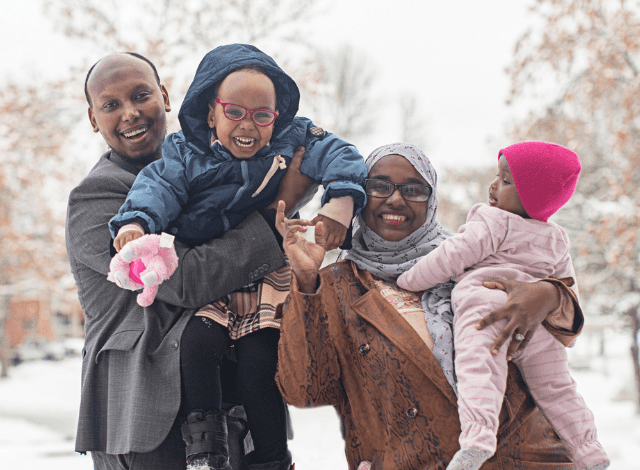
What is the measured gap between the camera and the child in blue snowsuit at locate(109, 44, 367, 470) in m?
1.89

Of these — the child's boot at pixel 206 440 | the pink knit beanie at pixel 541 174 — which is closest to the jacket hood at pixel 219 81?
the pink knit beanie at pixel 541 174

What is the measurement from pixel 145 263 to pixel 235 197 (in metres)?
0.42

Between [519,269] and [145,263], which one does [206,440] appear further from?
[519,269]

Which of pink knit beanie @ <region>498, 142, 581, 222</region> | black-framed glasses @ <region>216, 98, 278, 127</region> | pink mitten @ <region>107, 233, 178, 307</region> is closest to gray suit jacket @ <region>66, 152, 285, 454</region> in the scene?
pink mitten @ <region>107, 233, 178, 307</region>

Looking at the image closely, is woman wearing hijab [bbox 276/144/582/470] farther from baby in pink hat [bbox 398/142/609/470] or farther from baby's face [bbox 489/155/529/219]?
baby's face [bbox 489/155/529/219]

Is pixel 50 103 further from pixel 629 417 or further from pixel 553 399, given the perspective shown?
pixel 629 417

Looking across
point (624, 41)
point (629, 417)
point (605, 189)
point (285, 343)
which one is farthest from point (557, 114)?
point (285, 343)

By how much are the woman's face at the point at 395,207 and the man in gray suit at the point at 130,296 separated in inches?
11.8

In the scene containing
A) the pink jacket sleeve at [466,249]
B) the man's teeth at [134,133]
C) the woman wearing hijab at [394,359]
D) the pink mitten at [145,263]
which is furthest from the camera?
the man's teeth at [134,133]

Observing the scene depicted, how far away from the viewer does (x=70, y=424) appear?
13.1 metres

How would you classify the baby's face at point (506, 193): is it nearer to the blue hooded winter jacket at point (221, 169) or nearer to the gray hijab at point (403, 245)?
the gray hijab at point (403, 245)

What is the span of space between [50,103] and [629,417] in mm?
14998

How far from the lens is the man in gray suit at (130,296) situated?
6.33 feet

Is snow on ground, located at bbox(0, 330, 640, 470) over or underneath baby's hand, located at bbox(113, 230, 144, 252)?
underneath
